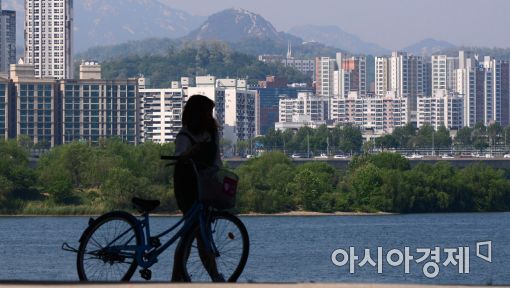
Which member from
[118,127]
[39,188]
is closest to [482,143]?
[118,127]

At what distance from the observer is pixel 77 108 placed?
384 feet

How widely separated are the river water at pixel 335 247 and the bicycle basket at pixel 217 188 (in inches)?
115

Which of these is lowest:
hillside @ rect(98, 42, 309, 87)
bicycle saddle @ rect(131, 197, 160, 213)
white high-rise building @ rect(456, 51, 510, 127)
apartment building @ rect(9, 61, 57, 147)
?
bicycle saddle @ rect(131, 197, 160, 213)

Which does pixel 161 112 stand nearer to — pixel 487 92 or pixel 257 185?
pixel 487 92

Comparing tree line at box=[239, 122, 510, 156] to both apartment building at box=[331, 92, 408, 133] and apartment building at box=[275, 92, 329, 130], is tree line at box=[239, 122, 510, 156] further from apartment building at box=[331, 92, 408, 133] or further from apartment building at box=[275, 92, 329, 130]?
apartment building at box=[275, 92, 329, 130]

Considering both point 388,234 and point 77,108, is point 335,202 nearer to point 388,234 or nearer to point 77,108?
point 388,234

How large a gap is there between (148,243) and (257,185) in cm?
4632

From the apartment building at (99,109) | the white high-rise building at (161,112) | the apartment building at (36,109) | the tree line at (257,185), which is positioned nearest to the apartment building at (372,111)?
the white high-rise building at (161,112)

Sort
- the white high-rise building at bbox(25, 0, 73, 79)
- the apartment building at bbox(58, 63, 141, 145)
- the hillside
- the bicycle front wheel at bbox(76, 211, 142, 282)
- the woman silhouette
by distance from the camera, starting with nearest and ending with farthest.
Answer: the bicycle front wheel at bbox(76, 211, 142, 282) → the woman silhouette → the apartment building at bbox(58, 63, 141, 145) → the white high-rise building at bbox(25, 0, 73, 79) → the hillside

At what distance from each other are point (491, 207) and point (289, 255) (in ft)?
96.8

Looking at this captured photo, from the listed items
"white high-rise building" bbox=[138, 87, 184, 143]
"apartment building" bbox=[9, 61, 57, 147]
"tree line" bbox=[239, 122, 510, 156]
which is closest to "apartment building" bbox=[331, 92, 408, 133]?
"white high-rise building" bbox=[138, 87, 184, 143]

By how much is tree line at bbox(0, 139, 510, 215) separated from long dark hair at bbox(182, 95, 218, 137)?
38.9m

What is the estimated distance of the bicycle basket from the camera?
6578 millimetres

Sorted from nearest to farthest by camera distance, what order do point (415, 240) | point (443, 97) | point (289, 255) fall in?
1. point (289, 255)
2. point (415, 240)
3. point (443, 97)
